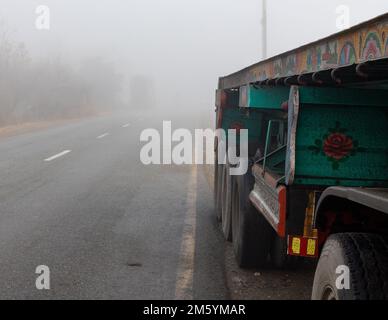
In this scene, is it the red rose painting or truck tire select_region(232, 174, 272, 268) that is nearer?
the red rose painting

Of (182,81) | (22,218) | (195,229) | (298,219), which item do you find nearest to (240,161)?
(195,229)

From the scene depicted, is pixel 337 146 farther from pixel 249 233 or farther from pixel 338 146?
pixel 249 233

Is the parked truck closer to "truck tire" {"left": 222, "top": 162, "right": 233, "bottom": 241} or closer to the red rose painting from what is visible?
the red rose painting

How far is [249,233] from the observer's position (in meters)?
5.41

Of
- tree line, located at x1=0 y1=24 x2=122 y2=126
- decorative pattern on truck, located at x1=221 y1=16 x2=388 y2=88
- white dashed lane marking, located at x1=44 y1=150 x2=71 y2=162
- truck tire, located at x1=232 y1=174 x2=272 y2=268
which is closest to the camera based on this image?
decorative pattern on truck, located at x1=221 y1=16 x2=388 y2=88

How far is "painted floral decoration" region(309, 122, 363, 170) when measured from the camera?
3.63 metres

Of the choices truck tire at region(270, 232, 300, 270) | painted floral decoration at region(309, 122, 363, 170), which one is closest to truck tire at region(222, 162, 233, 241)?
truck tire at region(270, 232, 300, 270)

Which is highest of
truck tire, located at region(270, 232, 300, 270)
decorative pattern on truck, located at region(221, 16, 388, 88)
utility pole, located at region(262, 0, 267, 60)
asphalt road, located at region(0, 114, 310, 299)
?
utility pole, located at region(262, 0, 267, 60)

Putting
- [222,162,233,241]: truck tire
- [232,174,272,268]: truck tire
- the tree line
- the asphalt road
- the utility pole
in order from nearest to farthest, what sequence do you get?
the asphalt road → [232,174,272,268]: truck tire → [222,162,233,241]: truck tire → the utility pole → the tree line

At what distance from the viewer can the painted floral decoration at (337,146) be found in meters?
3.63

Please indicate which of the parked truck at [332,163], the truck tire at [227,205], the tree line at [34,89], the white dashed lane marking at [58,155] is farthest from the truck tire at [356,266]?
the tree line at [34,89]

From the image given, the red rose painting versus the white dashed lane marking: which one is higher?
the red rose painting
